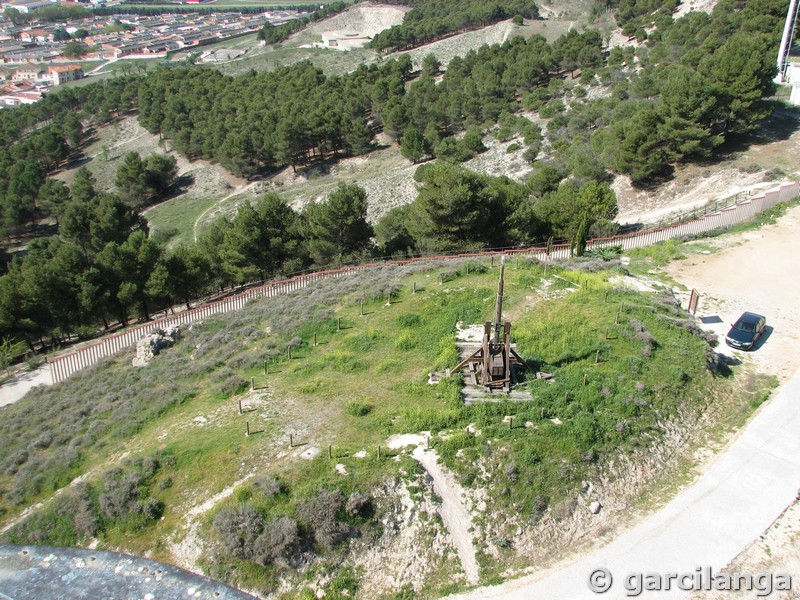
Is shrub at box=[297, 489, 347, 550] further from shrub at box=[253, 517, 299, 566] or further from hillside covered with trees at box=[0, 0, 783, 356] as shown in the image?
hillside covered with trees at box=[0, 0, 783, 356]

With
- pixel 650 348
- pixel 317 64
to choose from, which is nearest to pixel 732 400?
pixel 650 348

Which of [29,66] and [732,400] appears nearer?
[732,400]

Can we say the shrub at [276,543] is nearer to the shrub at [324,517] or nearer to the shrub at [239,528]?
the shrub at [239,528]

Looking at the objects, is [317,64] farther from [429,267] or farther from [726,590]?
[726,590]

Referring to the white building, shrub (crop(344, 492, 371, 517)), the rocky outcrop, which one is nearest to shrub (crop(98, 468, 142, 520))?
shrub (crop(344, 492, 371, 517))

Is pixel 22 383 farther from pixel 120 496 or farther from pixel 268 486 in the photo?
pixel 268 486

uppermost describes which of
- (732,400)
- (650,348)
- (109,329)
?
(650,348)

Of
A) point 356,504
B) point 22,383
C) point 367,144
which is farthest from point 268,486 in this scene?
point 367,144
